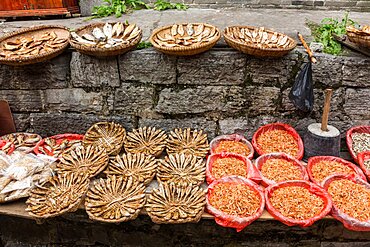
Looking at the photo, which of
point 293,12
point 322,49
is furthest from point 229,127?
point 293,12

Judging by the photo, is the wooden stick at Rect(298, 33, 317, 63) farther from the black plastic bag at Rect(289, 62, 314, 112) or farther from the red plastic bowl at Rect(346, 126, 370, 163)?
the red plastic bowl at Rect(346, 126, 370, 163)

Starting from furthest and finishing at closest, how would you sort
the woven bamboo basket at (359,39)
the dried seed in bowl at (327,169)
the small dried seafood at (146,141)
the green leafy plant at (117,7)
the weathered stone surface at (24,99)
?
the green leafy plant at (117,7) < the weathered stone surface at (24,99) < the small dried seafood at (146,141) < the dried seed in bowl at (327,169) < the woven bamboo basket at (359,39)

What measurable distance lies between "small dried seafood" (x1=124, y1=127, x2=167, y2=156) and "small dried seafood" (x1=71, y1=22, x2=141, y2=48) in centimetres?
85

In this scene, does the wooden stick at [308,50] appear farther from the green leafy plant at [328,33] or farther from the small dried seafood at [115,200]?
the small dried seafood at [115,200]

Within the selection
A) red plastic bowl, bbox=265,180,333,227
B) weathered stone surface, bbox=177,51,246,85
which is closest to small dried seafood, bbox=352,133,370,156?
red plastic bowl, bbox=265,180,333,227

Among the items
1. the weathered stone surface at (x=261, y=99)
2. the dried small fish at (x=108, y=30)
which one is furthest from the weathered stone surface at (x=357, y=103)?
the dried small fish at (x=108, y=30)

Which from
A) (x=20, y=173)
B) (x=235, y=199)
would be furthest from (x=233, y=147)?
(x=20, y=173)

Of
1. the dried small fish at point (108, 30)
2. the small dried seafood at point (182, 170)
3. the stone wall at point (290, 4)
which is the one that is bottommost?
the small dried seafood at point (182, 170)

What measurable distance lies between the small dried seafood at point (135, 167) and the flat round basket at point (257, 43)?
4.04 feet

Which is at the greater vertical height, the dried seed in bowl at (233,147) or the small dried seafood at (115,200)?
the dried seed in bowl at (233,147)

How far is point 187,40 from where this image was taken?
113 inches

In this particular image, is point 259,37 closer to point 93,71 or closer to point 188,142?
point 188,142

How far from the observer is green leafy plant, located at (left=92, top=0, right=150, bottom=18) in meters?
4.05

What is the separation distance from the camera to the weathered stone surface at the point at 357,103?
9.89 ft
